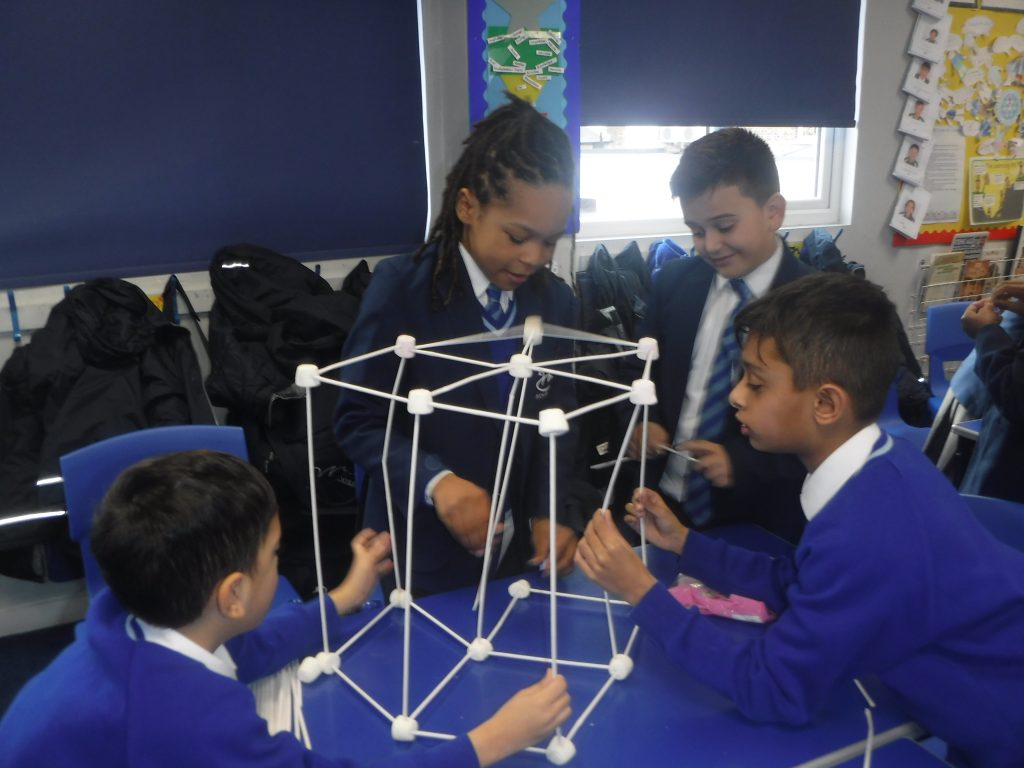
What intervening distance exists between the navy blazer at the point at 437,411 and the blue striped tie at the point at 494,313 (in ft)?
0.05

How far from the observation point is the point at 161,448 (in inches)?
62.9

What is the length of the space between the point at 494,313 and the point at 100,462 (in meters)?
0.90

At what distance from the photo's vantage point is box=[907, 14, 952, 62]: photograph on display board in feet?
11.0

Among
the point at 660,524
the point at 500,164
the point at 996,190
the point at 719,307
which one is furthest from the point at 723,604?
the point at 996,190

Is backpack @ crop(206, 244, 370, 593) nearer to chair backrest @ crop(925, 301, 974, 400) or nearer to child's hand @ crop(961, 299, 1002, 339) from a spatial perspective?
child's hand @ crop(961, 299, 1002, 339)

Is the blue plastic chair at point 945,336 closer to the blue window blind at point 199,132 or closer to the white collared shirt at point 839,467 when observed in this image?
the blue window blind at point 199,132

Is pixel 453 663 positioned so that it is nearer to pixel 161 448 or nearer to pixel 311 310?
pixel 161 448

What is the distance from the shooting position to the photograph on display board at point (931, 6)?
10.9ft

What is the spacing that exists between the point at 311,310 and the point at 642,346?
1.53 meters

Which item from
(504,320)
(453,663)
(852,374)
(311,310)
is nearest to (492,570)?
(453,663)

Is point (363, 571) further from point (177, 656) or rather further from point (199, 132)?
point (199, 132)

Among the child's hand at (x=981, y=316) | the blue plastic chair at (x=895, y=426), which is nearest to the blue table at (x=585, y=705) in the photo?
the child's hand at (x=981, y=316)

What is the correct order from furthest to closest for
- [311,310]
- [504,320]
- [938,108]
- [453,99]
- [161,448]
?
[938,108], [453,99], [311,310], [161,448], [504,320]

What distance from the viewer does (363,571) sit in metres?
1.11
